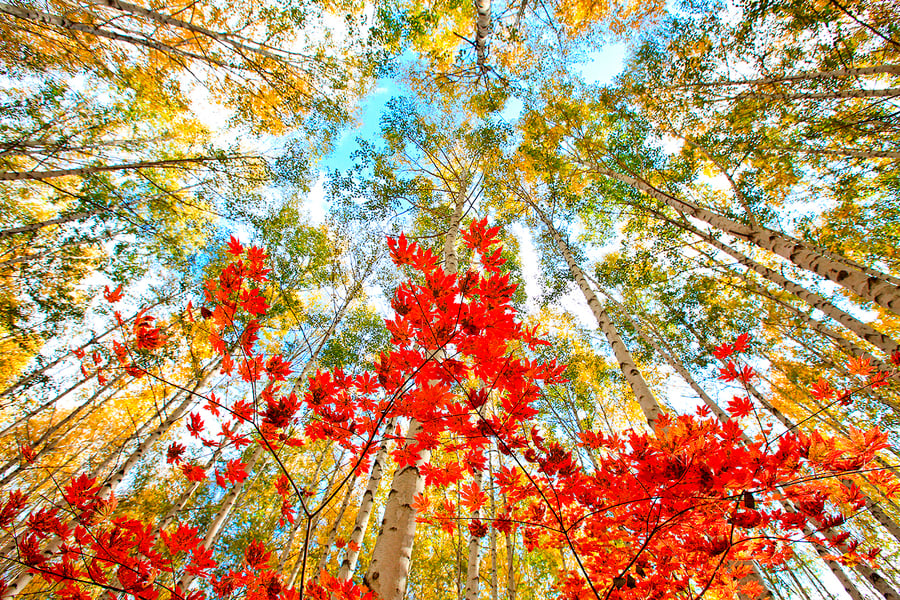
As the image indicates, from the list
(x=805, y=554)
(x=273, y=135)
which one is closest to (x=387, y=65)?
(x=273, y=135)

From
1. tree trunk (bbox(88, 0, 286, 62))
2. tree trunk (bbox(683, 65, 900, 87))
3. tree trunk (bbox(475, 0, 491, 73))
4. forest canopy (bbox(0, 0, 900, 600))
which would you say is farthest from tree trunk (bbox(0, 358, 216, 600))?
tree trunk (bbox(683, 65, 900, 87))

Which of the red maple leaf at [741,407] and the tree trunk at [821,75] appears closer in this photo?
the red maple leaf at [741,407]

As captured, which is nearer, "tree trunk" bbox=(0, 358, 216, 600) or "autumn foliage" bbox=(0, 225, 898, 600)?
"autumn foliage" bbox=(0, 225, 898, 600)

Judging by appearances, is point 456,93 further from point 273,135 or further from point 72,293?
point 72,293

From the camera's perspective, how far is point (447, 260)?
3.43 m

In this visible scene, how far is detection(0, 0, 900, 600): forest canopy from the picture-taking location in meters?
1.85

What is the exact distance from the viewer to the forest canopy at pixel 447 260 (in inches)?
72.7

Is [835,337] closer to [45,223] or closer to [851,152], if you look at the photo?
[851,152]

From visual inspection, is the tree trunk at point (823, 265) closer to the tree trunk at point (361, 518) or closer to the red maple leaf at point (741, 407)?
the red maple leaf at point (741, 407)

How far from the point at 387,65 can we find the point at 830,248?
30.2 feet

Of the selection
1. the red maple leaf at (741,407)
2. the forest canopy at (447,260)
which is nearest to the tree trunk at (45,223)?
the forest canopy at (447,260)

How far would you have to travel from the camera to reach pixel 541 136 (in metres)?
6.38

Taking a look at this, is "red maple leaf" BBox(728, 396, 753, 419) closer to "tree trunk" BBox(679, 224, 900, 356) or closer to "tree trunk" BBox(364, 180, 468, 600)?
"tree trunk" BBox(679, 224, 900, 356)

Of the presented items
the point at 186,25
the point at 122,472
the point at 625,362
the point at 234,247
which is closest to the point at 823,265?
the point at 625,362
